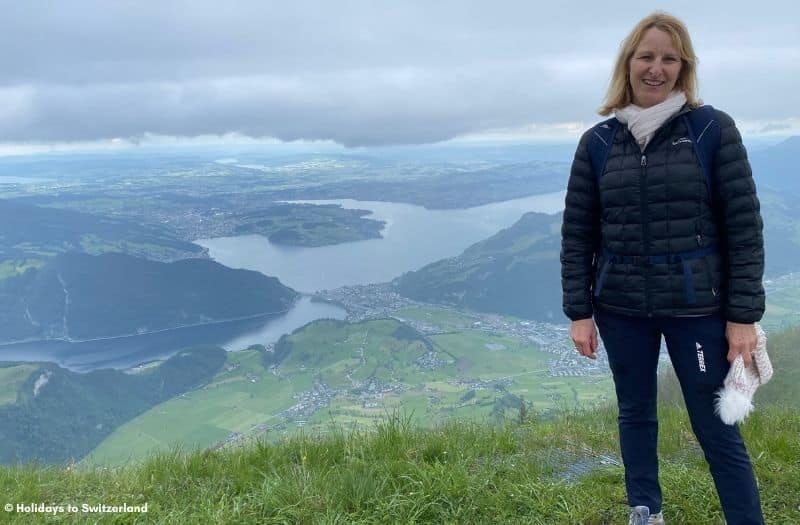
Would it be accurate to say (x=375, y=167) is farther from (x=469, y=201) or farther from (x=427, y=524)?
(x=427, y=524)

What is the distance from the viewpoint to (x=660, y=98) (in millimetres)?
2479

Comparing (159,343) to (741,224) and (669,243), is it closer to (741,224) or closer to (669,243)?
(669,243)

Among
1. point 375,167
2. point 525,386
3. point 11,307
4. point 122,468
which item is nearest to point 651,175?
point 122,468

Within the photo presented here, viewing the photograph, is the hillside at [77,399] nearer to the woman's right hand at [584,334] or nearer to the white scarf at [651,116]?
the woman's right hand at [584,334]

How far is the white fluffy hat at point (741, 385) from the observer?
7.70 feet

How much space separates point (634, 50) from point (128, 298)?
98.0m

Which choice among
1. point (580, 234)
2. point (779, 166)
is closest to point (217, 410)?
point (580, 234)

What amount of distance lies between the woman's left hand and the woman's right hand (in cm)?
59

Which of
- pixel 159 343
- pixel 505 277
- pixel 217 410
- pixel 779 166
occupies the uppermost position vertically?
pixel 779 166

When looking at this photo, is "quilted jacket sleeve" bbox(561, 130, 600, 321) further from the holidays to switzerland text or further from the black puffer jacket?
the holidays to switzerland text

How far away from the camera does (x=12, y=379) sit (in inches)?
1882

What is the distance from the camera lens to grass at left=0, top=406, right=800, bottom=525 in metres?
3.00

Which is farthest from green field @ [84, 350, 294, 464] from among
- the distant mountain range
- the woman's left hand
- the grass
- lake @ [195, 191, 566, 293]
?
the distant mountain range

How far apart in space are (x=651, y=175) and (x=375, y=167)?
7262 inches
